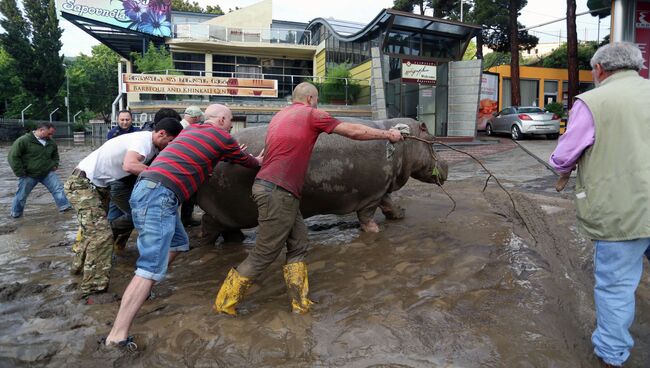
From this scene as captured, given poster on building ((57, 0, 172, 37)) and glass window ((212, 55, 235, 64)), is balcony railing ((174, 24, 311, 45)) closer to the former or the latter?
poster on building ((57, 0, 172, 37))

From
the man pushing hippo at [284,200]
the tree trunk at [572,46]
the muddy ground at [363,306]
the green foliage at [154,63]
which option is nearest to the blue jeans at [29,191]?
the muddy ground at [363,306]

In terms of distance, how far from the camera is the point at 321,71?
28.1 metres

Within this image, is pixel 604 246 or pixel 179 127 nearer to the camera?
pixel 604 246

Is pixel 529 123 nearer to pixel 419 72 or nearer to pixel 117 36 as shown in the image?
pixel 419 72

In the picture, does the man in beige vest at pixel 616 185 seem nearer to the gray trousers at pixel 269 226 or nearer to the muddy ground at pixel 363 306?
the muddy ground at pixel 363 306

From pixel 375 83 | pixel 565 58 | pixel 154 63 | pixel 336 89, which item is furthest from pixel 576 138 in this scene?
pixel 565 58

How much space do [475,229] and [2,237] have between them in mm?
6663

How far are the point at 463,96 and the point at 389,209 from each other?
49.3ft

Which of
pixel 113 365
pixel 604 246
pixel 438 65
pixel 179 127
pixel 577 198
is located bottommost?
pixel 113 365

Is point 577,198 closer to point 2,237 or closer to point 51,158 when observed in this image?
point 2,237

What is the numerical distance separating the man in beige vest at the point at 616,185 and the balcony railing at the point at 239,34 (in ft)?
88.2

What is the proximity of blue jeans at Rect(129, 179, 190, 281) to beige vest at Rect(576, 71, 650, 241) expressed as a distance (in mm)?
2999

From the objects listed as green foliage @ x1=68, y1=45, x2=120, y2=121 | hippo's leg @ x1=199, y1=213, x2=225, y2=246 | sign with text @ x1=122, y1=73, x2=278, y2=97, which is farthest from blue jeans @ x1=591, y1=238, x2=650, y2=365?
green foliage @ x1=68, y1=45, x2=120, y2=121

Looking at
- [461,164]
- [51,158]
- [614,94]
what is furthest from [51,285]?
[461,164]
